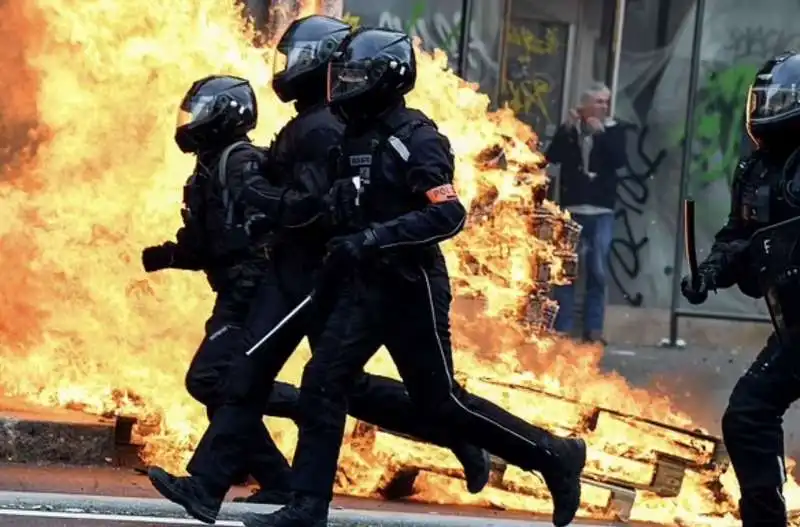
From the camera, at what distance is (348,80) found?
6.29 metres

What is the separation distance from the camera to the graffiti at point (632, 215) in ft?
46.9

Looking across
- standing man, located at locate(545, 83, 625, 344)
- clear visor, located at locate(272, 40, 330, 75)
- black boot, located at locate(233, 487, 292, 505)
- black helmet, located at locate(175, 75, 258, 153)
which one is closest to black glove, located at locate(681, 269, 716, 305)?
clear visor, located at locate(272, 40, 330, 75)

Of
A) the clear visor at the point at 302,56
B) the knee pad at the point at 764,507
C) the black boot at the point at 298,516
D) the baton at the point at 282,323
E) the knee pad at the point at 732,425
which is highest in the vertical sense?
the clear visor at the point at 302,56

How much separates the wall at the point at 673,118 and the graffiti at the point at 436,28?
55.2 inches

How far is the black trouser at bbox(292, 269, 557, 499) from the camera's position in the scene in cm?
621

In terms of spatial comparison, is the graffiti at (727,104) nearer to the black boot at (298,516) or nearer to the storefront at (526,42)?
the storefront at (526,42)

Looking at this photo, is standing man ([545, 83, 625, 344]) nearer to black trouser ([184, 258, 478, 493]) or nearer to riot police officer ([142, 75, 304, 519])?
riot police officer ([142, 75, 304, 519])

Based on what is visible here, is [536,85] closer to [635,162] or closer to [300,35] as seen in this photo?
[635,162]

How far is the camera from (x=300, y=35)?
6820mm

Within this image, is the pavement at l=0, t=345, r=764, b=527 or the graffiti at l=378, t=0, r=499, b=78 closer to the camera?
the pavement at l=0, t=345, r=764, b=527

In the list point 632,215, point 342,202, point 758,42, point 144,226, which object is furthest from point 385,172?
point 758,42

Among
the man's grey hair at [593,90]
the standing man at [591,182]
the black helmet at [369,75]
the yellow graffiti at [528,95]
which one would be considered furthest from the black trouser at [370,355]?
the yellow graffiti at [528,95]

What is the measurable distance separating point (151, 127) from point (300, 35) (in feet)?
7.73

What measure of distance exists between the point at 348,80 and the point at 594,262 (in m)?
7.20
